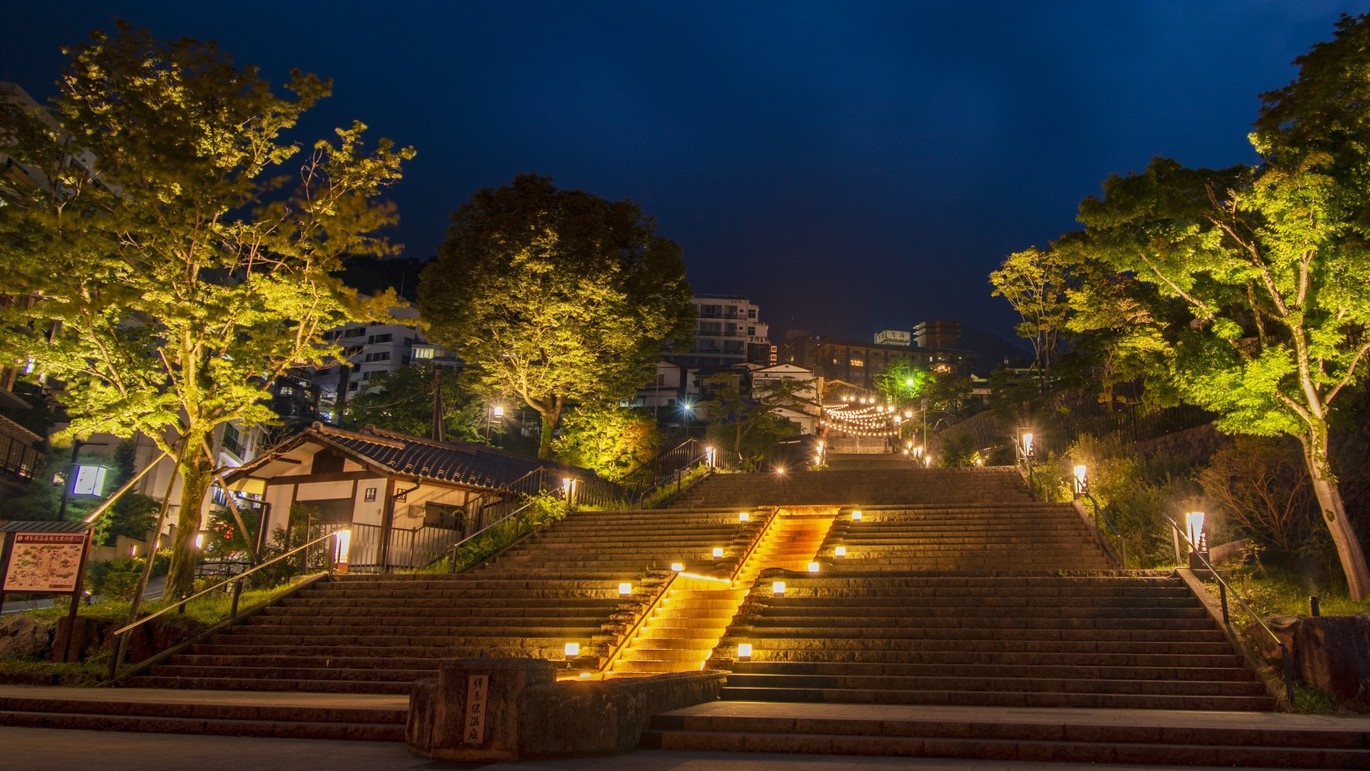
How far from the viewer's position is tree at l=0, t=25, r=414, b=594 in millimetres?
15281

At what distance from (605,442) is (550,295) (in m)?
5.51

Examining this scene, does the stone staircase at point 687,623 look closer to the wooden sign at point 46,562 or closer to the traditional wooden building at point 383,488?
the wooden sign at point 46,562

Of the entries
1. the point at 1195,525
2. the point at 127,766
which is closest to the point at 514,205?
the point at 1195,525

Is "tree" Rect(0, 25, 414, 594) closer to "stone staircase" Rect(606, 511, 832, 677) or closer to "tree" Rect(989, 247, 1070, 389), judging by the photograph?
"stone staircase" Rect(606, 511, 832, 677)

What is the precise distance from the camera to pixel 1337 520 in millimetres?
14219

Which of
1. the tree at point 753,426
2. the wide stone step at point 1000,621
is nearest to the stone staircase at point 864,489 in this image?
the tree at point 753,426

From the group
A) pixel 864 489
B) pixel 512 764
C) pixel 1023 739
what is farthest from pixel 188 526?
pixel 864 489

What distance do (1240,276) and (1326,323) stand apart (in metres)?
1.53

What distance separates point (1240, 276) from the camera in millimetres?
15172

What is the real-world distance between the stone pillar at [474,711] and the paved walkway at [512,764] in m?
0.17

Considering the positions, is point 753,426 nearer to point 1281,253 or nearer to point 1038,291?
point 1038,291

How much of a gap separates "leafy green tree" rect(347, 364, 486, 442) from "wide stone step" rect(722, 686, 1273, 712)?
32899mm

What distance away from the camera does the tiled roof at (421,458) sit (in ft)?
72.4

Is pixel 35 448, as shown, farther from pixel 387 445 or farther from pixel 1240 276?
pixel 1240 276
